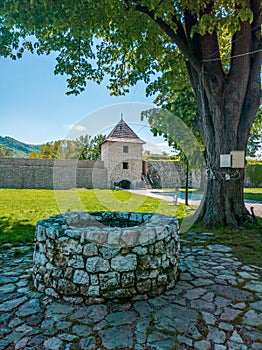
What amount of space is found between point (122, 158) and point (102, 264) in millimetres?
14834

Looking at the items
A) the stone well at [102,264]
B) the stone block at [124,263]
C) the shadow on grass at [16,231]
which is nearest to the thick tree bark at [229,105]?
the stone well at [102,264]

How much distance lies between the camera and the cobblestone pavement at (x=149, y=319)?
1852 millimetres

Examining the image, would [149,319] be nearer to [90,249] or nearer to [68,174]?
[90,249]

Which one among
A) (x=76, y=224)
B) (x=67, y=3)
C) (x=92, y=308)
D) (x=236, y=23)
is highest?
(x=67, y=3)

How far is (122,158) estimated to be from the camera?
17.2m

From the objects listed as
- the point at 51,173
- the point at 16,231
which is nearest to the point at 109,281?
the point at 16,231

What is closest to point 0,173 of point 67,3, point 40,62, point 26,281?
point 40,62

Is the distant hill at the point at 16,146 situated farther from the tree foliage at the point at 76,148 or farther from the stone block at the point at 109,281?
the stone block at the point at 109,281

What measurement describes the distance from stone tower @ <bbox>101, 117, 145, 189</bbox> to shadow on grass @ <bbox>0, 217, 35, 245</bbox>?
1077 centimetres

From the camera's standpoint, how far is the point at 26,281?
2867mm

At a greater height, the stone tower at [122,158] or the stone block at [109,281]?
the stone tower at [122,158]

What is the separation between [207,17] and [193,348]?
443 cm

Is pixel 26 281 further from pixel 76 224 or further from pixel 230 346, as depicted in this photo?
pixel 230 346

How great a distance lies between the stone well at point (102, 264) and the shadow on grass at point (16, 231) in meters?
1.99
